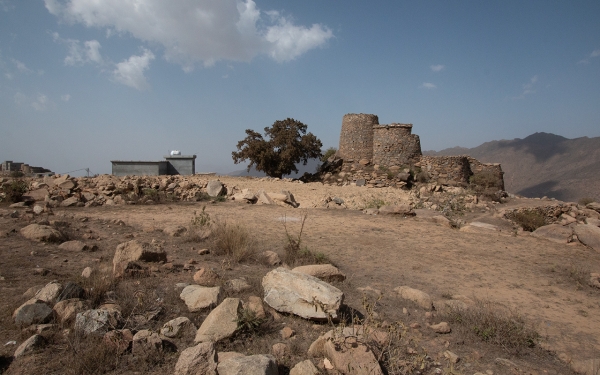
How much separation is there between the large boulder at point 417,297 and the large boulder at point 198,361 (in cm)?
260

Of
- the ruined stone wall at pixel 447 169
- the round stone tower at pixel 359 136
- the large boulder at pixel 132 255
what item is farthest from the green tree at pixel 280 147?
the large boulder at pixel 132 255

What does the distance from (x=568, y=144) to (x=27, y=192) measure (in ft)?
145

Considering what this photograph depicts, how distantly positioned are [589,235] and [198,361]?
368 inches

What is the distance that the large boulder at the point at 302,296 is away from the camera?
3400mm

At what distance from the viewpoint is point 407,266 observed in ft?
20.4

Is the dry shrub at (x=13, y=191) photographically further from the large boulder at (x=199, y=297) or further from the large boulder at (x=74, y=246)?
the large boulder at (x=199, y=297)

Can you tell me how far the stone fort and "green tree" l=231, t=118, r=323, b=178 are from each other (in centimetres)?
198

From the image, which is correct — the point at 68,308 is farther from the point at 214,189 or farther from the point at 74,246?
the point at 214,189

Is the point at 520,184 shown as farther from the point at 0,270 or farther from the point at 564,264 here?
the point at 0,270

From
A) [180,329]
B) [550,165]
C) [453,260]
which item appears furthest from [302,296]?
[550,165]

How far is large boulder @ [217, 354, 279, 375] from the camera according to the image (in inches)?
99.3

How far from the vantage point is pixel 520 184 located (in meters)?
34.1

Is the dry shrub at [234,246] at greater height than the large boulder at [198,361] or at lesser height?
greater

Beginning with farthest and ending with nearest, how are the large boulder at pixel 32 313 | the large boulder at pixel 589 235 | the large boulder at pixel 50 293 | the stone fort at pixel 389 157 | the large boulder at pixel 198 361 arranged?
1. the stone fort at pixel 389 157
2. the large boulder at pixel 589 235
3. the large boulder at pixel 50 293
4. the large boulder at pixel 32 313
5. the large boulder at pixel 198 361
